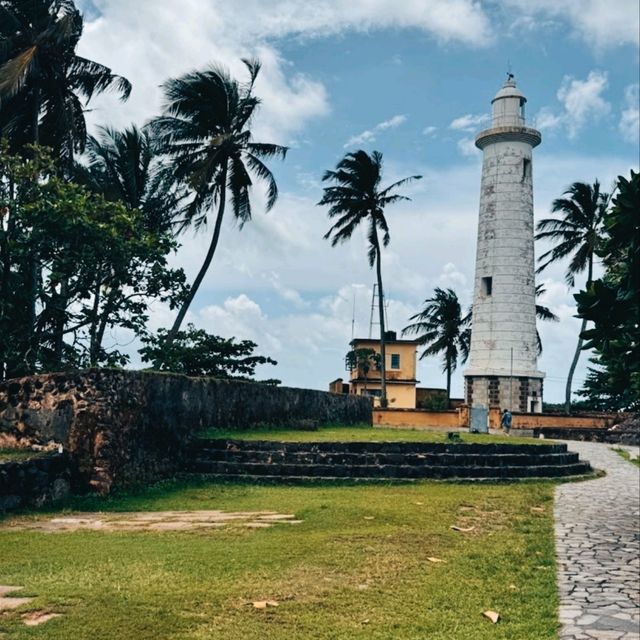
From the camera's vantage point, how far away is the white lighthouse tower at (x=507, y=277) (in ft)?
106

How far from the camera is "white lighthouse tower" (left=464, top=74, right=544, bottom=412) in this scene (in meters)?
32.2

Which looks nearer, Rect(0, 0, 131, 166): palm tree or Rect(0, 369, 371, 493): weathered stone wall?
Rect(0, 369, 371, 493): weathered stone wall

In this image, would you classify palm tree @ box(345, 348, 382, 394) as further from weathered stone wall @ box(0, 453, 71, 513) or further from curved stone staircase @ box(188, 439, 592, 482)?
weathered stone wall @ box(0, 453, 71, 513)

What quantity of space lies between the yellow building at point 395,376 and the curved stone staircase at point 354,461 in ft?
99.1

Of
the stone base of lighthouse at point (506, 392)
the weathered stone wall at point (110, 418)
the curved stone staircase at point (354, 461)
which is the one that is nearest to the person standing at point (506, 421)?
the stone base of lighthouse at point (506, 392)

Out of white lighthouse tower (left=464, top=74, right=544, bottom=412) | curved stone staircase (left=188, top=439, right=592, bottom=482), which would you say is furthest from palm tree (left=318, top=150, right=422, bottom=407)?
curved stone staircase (left=188, top=439, right=592, bottom=482)

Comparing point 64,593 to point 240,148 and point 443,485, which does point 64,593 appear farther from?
point 240,148

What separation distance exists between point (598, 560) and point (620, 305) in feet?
7.54

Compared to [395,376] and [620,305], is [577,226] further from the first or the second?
[620,305]

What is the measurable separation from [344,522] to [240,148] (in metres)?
17.0

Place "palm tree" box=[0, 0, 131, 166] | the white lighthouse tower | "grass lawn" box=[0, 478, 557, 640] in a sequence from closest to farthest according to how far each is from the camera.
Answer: "grass lawn" box=[0, 478, 557, 640] → "palm tree" box=[0, 0, 131, 166] → the white lighthouse tower

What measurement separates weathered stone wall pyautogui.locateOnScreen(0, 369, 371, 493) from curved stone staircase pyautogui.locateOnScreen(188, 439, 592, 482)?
69 cm

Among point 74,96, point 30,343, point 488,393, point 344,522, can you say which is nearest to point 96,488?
point 344,522

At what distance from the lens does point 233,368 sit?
80.2 ft
